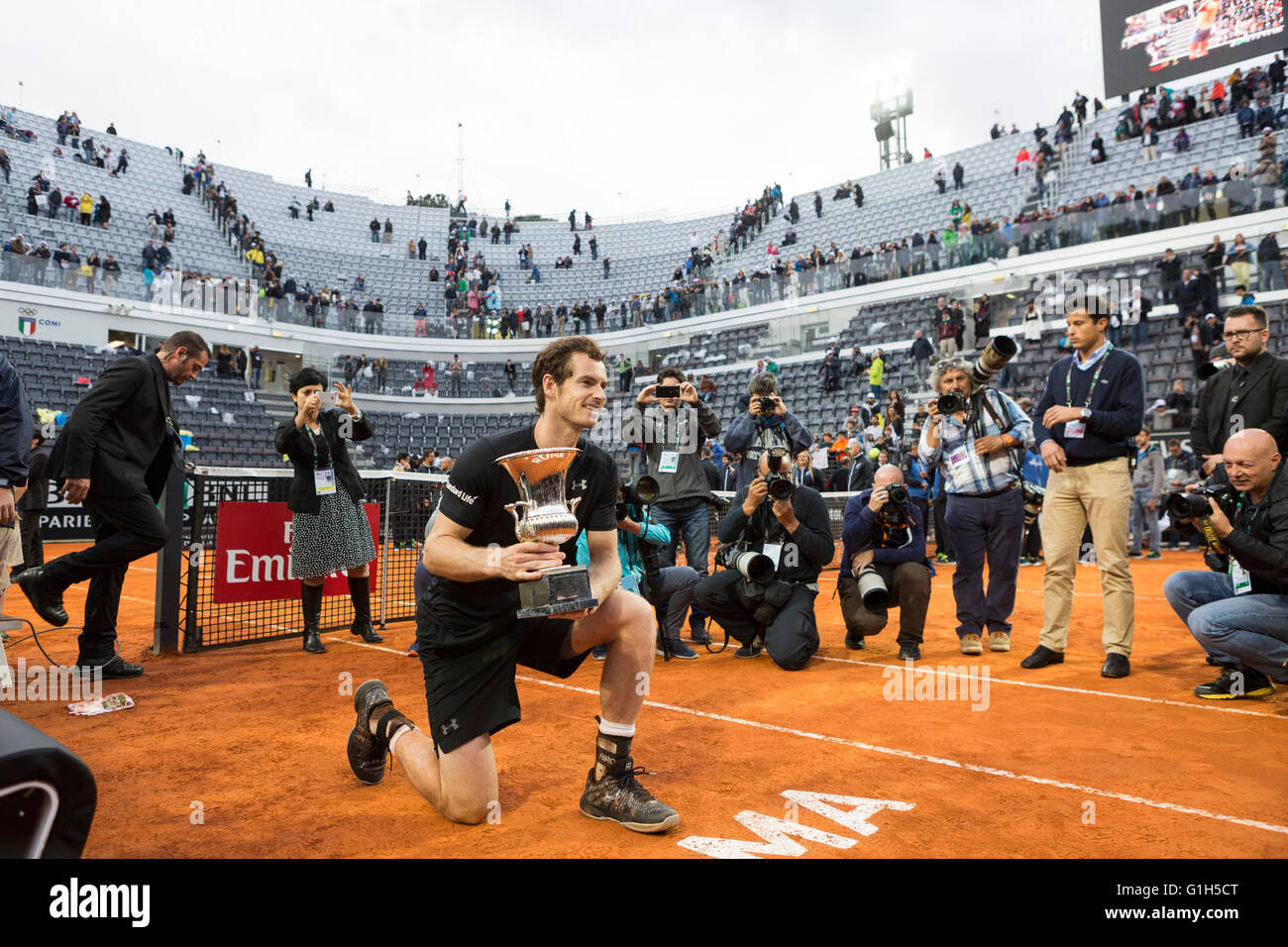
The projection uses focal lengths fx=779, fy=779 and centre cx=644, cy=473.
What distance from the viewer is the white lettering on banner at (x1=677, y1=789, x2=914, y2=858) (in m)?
2.45

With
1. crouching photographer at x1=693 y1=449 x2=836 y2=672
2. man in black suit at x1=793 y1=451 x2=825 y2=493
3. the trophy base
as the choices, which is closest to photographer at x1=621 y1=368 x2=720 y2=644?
crouching photographer at x1=693 y1=449 x2=836 y2=672

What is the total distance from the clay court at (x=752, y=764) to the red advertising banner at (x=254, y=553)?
2.47ft

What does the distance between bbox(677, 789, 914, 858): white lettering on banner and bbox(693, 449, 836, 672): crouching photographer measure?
2.33m

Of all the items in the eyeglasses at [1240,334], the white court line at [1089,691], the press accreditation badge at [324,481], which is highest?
the eyeglasses at [1240,334]

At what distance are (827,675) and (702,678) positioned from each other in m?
0.82

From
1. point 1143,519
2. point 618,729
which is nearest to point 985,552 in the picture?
point 618,729

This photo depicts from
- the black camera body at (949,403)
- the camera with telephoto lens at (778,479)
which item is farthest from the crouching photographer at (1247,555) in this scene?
the camera with telephoto lens at (778,479)

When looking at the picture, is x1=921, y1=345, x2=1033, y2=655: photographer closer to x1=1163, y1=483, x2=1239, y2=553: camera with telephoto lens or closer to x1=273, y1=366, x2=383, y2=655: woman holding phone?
x1=1163, y1=483, x2=1239, y2=553: camera with telephoto lens

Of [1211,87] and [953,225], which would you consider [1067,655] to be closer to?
[953,225]

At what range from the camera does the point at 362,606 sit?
628cm

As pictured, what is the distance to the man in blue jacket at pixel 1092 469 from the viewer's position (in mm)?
4855

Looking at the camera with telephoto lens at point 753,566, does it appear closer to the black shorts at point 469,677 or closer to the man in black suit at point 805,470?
the man in black suit at point 805,470

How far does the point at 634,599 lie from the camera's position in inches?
115

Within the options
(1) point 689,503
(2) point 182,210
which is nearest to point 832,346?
(1) point 689,503
